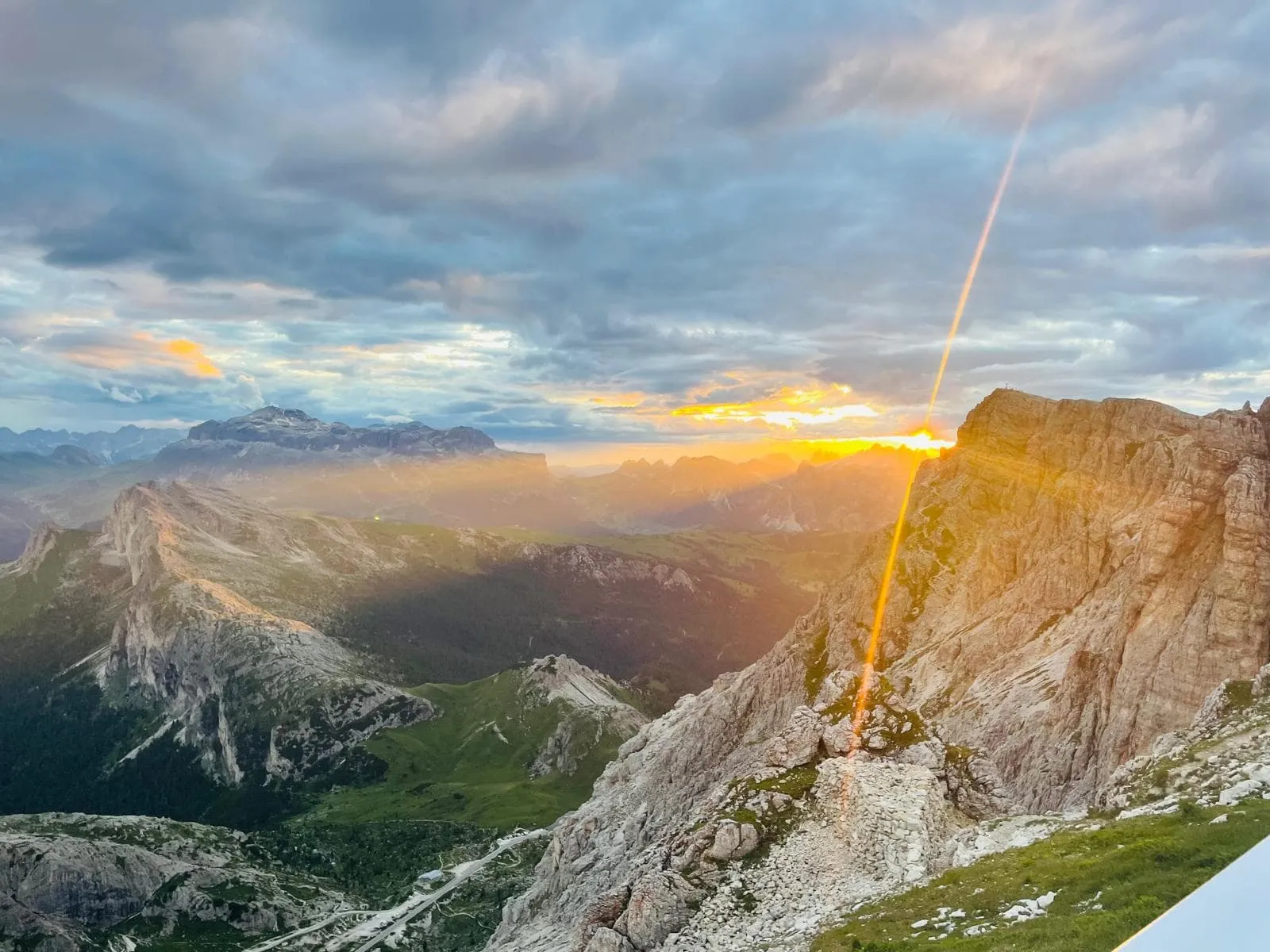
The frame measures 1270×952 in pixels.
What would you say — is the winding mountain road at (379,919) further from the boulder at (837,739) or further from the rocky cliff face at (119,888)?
the boulder at (837,739)

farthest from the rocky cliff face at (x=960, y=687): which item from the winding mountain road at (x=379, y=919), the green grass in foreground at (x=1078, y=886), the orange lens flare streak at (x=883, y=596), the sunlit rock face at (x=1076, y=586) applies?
the winding mountain road at (x=379, y=919)

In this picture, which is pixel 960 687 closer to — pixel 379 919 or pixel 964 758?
pixel 964 758

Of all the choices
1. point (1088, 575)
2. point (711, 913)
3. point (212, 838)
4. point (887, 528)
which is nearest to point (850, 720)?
point (711, 913)

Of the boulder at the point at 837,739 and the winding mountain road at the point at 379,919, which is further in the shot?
the winding mountain road at the point at 379,919

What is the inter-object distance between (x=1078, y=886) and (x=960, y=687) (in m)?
57.8

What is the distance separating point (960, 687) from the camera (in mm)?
82188

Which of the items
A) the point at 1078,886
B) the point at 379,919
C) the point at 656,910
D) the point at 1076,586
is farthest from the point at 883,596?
the point at 379,919

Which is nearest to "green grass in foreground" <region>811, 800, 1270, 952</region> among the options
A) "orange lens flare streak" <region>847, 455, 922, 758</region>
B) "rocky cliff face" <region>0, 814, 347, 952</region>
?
"orange lens flare streak" <region>847, 455, 922, 758</region>

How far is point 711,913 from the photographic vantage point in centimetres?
4128

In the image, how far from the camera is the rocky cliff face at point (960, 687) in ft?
145

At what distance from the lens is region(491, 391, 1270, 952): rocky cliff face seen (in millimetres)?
44062

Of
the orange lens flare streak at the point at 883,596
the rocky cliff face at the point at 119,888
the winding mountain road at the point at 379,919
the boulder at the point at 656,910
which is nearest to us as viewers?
the boulder at the point at 656,910

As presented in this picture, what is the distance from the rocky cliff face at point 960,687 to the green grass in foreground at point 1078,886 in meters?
5.40

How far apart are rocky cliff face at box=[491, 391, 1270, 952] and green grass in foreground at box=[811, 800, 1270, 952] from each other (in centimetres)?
540
